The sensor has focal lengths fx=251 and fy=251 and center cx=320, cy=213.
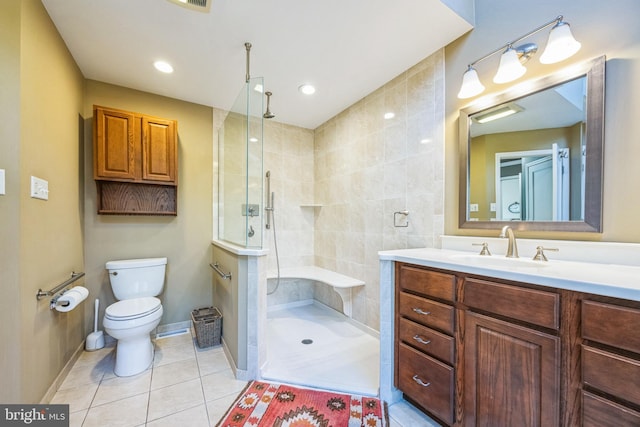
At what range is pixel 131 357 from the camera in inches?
74.2

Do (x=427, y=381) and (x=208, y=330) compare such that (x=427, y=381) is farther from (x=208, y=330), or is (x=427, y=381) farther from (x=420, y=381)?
(x=208, y=330)

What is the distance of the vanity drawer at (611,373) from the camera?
2.53ft

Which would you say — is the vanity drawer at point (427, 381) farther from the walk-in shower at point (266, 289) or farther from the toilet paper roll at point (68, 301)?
the toilet paper roll at point (68, 301)

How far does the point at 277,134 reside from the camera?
324 cm

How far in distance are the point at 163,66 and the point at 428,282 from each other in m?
2.57

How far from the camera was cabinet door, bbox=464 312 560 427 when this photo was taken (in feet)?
3.11

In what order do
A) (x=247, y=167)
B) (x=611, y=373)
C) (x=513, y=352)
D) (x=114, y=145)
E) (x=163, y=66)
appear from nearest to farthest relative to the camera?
A: (x=611, y=373) → (x=513, y=352) → (x=247, y=167) → (x=163, y=66) → (x=114, y=145)

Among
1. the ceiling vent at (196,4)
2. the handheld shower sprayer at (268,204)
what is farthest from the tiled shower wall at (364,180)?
the ceiling vent at (196,4)

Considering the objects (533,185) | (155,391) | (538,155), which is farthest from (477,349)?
(155,391)

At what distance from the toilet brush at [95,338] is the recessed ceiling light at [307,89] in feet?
8.94

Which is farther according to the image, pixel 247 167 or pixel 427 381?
pixel 247 167

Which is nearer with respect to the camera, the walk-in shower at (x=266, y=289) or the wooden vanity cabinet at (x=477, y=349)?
the wooden vanity cabinet at (x=477, y=349)

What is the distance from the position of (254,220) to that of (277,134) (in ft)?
5.71

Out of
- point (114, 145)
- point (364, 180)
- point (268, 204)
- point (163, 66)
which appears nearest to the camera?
point (163, 66)
